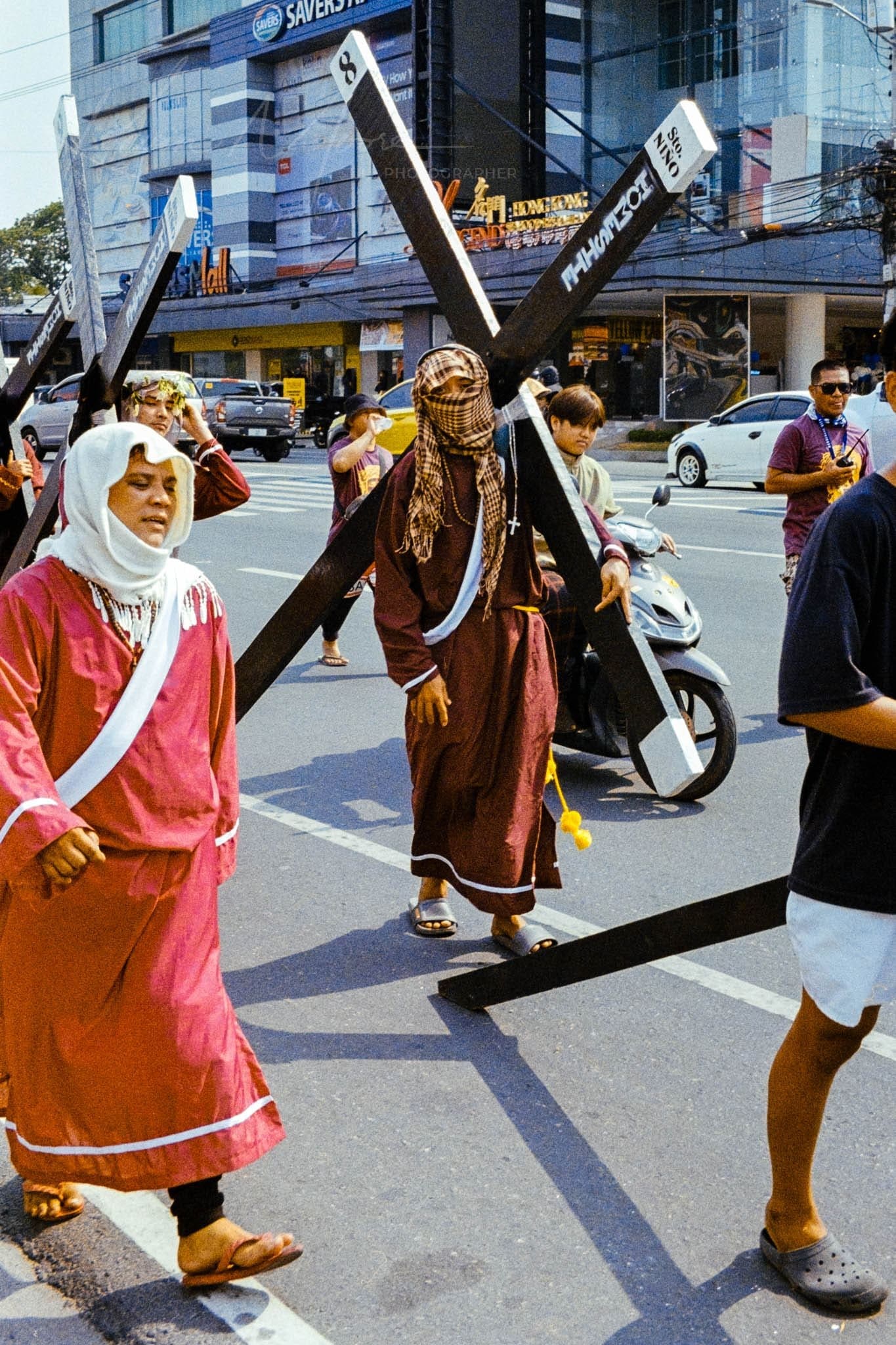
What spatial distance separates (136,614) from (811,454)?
5.06m

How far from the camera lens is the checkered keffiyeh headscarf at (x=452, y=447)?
4.42 meters

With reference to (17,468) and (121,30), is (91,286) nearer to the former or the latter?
(17,468)

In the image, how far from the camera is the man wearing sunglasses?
7.32 m

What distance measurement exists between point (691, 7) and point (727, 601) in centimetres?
3512

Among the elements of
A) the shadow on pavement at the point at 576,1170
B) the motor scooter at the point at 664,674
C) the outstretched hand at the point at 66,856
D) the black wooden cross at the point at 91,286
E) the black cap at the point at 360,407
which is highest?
the black wooden cross at the point at 91,286

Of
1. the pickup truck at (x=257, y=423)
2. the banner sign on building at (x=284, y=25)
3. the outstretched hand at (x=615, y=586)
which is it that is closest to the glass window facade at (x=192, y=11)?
the banner sign on building at (x=284, y=25)

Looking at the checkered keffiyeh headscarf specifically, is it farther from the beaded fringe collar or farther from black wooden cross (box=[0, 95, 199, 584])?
the beaded fringe collar

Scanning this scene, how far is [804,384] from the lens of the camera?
36.2 meters

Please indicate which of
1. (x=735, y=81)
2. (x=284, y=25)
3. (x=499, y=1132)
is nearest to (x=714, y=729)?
(x=499, y=1132)

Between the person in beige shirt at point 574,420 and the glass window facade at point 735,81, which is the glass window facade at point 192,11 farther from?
the person in beige shirt at point 574,420

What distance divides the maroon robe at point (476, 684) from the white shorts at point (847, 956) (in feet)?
6.49

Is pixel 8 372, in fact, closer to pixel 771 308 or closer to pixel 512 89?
pixel 771 308

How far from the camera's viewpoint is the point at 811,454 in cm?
738

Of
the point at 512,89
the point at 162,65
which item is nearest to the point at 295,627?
the point at 512,89
